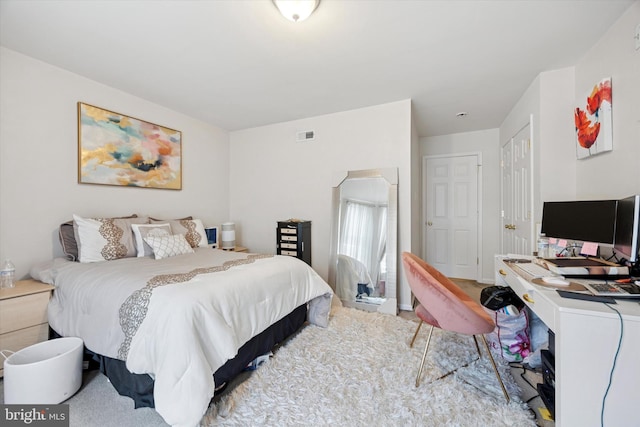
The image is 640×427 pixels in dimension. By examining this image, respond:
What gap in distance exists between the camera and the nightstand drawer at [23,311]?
1735 mm

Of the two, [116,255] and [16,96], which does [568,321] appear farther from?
[16,96]

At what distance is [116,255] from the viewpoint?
2326 mm

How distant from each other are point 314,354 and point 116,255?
2.00 meters

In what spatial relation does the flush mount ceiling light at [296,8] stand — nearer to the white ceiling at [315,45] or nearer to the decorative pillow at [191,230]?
the white ceiling at [315,45]

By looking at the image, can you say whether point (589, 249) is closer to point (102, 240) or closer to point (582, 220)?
point (582, 220)

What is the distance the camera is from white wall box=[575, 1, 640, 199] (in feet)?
5.20

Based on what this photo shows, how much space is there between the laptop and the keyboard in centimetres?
19

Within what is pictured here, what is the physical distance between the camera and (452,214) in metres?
4.34

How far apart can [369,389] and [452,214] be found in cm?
353

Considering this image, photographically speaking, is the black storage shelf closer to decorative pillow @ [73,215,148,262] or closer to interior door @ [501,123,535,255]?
decorative pillow @ [73,215,148,262]

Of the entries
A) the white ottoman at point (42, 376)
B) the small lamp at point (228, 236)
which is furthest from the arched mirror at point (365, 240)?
the white ottoman at point (42, 376)

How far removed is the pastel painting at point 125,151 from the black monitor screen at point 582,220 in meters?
4.07

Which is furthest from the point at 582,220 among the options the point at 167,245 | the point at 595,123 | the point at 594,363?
the point at 167,245

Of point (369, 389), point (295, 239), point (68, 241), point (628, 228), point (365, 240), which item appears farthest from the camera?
point (295, 239)
